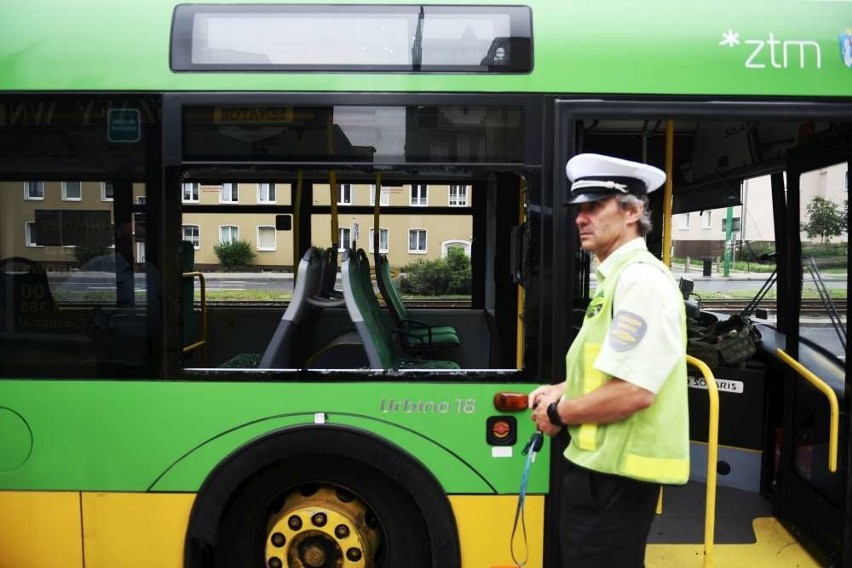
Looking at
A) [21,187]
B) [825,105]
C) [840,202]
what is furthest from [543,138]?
[21,187]

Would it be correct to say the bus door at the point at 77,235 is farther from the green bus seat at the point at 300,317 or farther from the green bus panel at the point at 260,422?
the green bus seat at the point at 300,317

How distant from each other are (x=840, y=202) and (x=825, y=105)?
804 millimetres

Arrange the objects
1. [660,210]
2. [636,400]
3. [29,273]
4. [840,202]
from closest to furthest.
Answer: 1. [636,400]
2. [29,273]
3. [840,202]
4. [660,210]

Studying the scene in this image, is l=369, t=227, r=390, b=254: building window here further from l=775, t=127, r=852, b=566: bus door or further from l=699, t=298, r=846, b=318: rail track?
l=775, t=127, r=852, b=566: bus door

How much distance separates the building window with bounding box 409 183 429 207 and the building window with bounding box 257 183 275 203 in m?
0.92

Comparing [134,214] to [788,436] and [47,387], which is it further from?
[788,436]

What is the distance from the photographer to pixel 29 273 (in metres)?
3.05

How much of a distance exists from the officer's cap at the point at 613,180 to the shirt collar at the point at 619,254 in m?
0.15

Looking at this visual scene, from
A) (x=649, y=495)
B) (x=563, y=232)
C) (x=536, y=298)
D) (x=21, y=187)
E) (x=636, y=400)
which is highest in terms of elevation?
(x=21, y=187)

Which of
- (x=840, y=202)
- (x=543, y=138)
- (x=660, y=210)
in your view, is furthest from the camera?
(x=660, y=210)

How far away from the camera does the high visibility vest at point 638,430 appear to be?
2018 millimetres

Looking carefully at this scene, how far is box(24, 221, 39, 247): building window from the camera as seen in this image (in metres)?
3.02

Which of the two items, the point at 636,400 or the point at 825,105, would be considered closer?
the point at 636,400

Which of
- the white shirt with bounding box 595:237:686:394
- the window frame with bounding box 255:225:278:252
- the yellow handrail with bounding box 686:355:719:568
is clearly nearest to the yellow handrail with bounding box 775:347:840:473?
the yellow handrail with bounding box 686:355:719:568
